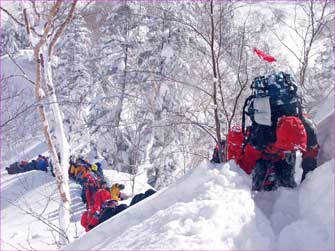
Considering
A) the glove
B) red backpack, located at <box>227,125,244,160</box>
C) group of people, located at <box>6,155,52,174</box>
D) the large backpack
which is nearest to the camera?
the large backpack

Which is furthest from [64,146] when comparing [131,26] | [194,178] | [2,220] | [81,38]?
[81,38]

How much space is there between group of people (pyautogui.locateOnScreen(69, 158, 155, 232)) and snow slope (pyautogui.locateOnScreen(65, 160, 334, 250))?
96.6 inches

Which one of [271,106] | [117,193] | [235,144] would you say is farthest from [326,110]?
[117,193]

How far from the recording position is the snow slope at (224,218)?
2520 millimetres

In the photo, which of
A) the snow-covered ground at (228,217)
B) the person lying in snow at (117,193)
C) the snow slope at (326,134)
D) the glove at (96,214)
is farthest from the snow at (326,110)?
the person lying in snow at (117,193)

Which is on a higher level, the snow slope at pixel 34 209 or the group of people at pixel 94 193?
the group of people at pixel 94 193

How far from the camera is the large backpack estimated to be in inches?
141

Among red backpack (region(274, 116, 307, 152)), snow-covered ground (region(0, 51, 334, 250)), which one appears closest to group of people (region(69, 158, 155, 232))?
snow-covered ground (region(0, 51, 334, 250))

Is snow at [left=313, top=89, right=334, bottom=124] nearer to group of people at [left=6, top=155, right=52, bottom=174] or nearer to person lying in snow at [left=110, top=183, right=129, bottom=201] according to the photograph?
person lying in snow at [left=110, top=183, right=129, bottom=201]

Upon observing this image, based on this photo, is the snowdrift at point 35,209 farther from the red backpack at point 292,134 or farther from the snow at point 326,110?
the red backpack at point 292,134

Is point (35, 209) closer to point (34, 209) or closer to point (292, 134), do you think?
point (34, 209)

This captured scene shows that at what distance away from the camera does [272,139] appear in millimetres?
3578

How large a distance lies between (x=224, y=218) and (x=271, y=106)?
4.52ft

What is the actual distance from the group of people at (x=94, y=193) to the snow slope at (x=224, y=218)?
2453 millimetres
